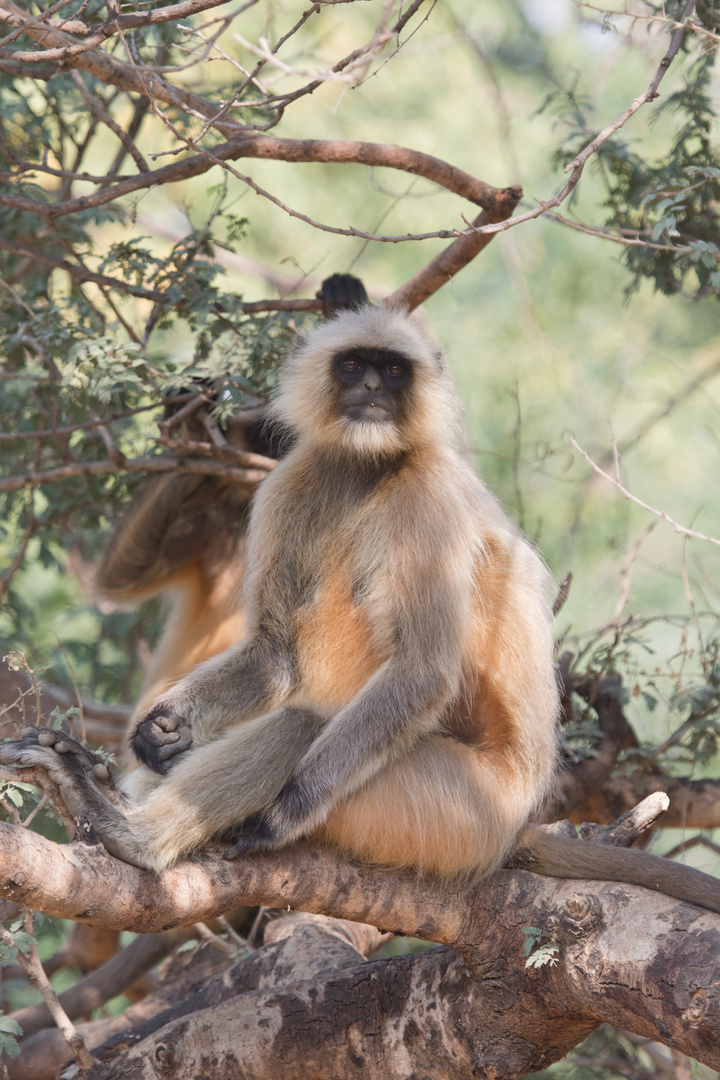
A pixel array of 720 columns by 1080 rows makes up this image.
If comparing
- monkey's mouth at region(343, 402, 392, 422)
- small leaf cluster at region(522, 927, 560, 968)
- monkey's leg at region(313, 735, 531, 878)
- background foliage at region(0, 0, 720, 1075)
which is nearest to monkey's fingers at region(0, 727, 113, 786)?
monkey's leg at region(313, 735, 531, 878)

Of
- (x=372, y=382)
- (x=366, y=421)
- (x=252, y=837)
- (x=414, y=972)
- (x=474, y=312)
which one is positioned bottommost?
(x=414, y=972)

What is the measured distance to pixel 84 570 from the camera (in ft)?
19.9

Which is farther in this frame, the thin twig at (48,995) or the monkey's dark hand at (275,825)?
the thin twig at (48,995)

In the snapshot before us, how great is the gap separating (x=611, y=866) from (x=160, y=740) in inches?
45.7

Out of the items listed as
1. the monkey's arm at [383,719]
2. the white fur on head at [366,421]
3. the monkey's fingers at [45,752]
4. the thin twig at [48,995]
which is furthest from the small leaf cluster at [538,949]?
the white fur on head at [366,421]

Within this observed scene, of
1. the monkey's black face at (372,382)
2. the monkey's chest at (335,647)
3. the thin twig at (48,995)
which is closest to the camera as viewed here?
the thin twig at (48,995)

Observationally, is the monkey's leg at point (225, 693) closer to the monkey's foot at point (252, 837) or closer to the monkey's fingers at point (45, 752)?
the monkey's foot at point (252, 837)

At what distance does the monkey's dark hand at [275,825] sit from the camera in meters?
2.43

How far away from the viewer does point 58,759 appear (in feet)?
7.38

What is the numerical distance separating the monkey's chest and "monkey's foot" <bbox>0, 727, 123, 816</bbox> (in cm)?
72

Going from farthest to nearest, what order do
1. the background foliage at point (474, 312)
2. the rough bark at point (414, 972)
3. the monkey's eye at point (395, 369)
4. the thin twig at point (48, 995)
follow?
the background foliage at point (474, 312)
the monkey's eye at point (395, 369)
the thin twig at point (48, 995)
the rough bark at point (414, 972)

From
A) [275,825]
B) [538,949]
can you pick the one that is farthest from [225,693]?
[538,949]

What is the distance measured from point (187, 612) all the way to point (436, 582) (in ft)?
7.09

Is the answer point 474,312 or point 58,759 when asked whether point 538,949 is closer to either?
point 58,759
